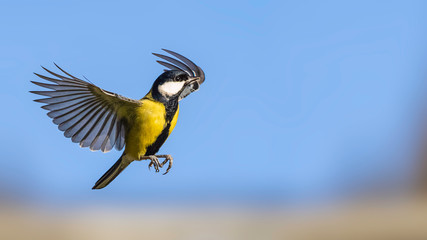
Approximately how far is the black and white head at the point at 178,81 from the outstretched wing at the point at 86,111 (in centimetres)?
7

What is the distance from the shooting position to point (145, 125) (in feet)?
Answer: 5.08

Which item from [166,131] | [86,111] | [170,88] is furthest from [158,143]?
[86,111]

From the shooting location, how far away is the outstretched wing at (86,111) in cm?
143

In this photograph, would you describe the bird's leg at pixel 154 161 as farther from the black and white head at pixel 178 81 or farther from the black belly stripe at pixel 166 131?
the black and white head at pixel 178 81

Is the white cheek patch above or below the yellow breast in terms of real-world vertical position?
above

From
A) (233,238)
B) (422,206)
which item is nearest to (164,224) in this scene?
(233,238)

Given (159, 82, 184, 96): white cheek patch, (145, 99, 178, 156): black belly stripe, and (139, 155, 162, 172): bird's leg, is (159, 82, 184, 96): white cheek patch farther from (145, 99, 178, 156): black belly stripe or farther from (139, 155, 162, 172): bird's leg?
(139, 155, 162, 172): bird's leg

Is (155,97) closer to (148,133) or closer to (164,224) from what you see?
(148,133)

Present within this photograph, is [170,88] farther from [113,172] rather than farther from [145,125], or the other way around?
[113,172]

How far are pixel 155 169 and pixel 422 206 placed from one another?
54.0ft

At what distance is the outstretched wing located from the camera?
1.43 meters

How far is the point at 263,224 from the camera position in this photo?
534 inches

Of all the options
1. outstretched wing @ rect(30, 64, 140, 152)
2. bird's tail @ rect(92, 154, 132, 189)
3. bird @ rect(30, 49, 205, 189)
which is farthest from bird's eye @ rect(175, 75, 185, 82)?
bird's tail @ rect(92, 154, 132, 189)

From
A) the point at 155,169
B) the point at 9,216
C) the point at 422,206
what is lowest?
the point at 155,169
